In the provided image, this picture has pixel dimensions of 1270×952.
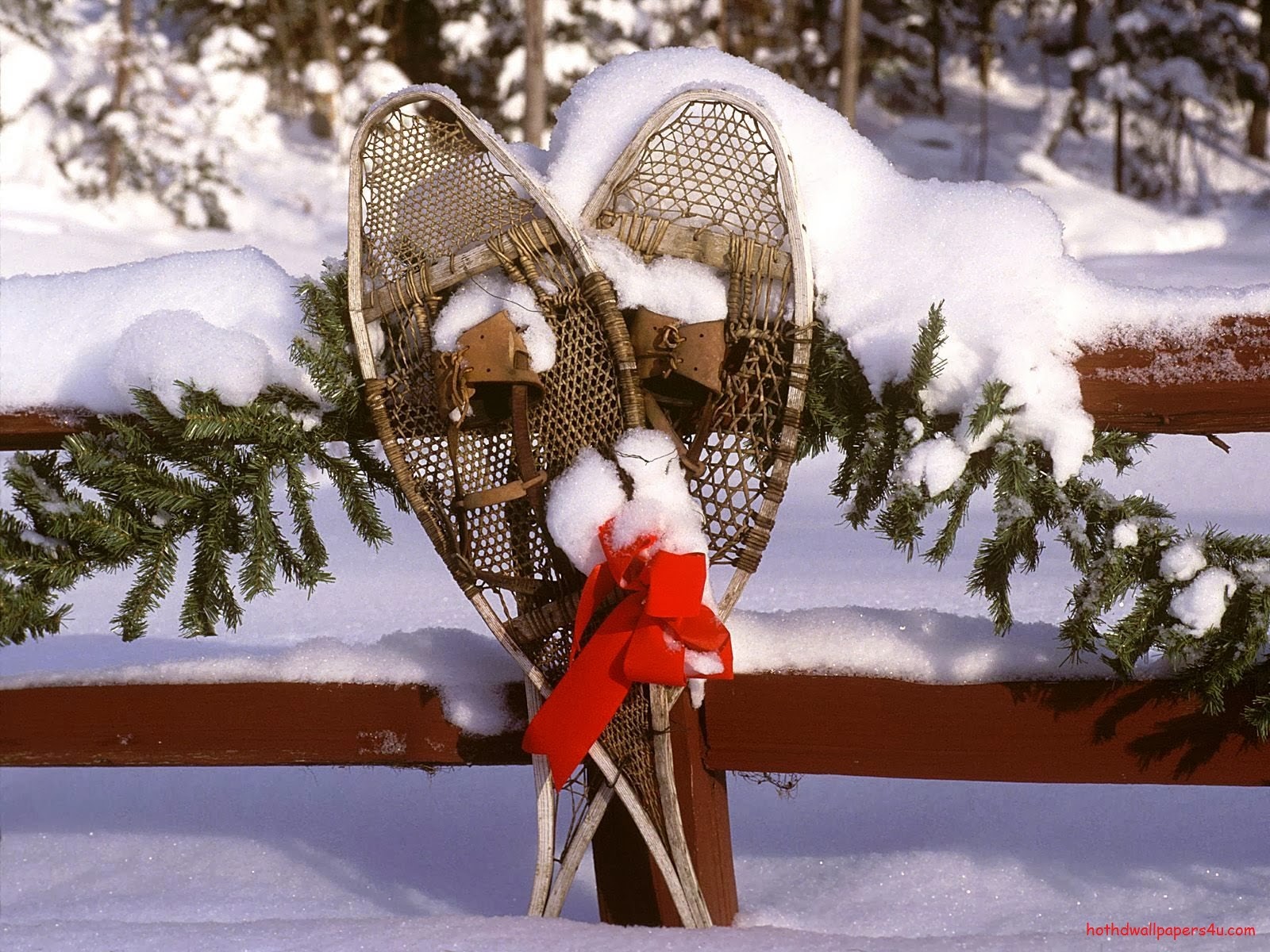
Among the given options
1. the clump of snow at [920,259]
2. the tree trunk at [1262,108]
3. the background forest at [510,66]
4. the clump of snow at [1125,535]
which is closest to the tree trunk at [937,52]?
the background forest at [510,66]

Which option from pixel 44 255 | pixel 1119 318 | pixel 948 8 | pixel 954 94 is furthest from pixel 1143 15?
pixel 1119 318

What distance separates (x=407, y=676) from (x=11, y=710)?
74 cm

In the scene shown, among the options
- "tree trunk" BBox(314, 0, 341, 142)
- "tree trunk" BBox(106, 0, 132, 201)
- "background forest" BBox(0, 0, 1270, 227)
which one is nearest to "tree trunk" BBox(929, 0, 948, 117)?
"background forest" BBox(0, 0, 1270, 227)

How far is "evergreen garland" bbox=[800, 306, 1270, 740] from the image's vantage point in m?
1.41

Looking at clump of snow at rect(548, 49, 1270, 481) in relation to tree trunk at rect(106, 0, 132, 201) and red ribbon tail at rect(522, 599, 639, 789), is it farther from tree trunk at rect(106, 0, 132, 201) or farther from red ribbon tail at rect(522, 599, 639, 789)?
tree trunk at rect(106, 0, 132, 201)

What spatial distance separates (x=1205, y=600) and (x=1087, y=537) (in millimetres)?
153

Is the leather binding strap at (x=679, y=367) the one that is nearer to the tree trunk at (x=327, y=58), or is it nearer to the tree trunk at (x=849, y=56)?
the tree trunk at (x=849, y=56)

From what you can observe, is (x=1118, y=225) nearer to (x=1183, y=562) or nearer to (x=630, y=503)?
(x=1183, y=562)

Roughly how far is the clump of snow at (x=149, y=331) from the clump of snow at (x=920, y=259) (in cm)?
48

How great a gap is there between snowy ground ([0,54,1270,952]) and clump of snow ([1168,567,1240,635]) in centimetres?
27

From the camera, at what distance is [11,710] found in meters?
1.96

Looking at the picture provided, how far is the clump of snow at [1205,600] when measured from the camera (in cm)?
140

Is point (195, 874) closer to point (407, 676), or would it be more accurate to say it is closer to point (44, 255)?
point (407, 676)

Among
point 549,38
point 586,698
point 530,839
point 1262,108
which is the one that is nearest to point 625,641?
point 586,698
